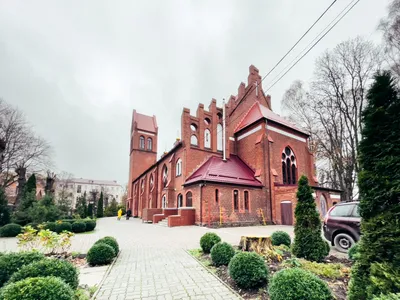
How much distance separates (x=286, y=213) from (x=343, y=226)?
36.5 ft

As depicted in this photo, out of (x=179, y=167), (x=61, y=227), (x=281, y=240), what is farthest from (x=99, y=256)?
(x=179, y=167)

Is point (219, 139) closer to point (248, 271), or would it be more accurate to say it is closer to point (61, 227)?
point (61, 227)

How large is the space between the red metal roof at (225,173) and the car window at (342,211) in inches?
374

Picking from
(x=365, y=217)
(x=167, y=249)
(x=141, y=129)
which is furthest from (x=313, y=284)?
(x=141, y=129)

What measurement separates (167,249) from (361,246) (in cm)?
672

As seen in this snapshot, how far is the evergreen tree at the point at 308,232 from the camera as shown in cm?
599

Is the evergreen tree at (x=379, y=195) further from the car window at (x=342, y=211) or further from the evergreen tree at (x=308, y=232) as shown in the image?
the car window at (x=342, y=211)

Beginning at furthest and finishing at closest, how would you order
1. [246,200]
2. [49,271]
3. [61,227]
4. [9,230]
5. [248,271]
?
[246,200], [61,227], [9,230], [248,271], [49,271]

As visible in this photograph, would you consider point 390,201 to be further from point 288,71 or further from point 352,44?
point 352,44

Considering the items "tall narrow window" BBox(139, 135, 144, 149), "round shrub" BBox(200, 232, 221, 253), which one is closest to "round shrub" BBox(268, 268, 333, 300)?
"round shrub" BBox(200, 232, 221, 253)

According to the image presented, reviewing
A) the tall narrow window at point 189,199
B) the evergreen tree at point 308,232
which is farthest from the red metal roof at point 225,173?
the evergreen tree at point 308,232

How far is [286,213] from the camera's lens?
61.3 ft

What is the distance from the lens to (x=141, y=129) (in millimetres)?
43094

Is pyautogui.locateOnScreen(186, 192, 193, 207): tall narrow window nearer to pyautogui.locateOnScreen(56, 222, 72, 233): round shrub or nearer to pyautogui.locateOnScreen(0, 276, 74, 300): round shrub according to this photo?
pyautogui.locateOnScreen(56, 222, 72, 233): round shrub
